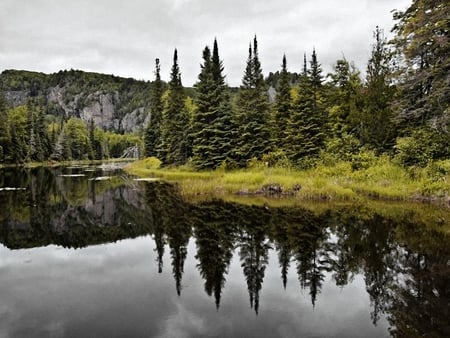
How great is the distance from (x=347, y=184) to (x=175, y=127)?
81.0ft

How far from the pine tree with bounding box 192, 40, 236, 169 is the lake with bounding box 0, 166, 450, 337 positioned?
53.8ft

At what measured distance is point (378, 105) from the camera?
24.8 m

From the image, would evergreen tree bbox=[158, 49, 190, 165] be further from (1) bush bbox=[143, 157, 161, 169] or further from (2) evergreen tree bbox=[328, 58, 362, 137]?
(2) evergreen tree bbox=[328, 58, 362, 137]

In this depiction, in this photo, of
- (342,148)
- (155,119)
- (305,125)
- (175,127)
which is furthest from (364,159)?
(155,119)

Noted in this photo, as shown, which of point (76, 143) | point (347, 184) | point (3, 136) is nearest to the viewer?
point (347, 184)

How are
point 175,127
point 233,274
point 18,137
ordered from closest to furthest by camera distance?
point 233,274
point 175,127
point 18,137

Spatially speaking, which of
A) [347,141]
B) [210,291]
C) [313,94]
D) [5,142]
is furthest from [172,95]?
[5,142]

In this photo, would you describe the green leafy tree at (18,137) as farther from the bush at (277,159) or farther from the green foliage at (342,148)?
the green foliage at (342,148)

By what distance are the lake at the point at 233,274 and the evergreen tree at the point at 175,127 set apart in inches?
937

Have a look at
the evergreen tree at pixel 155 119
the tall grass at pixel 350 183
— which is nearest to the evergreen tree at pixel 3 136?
the evergreen tree at pixel 155 119

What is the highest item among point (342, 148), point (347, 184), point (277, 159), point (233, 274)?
point (342, 148)

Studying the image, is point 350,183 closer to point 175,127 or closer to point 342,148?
point 342,148

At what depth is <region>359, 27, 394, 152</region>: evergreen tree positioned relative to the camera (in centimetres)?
2453

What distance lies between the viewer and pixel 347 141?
26.4 meters
